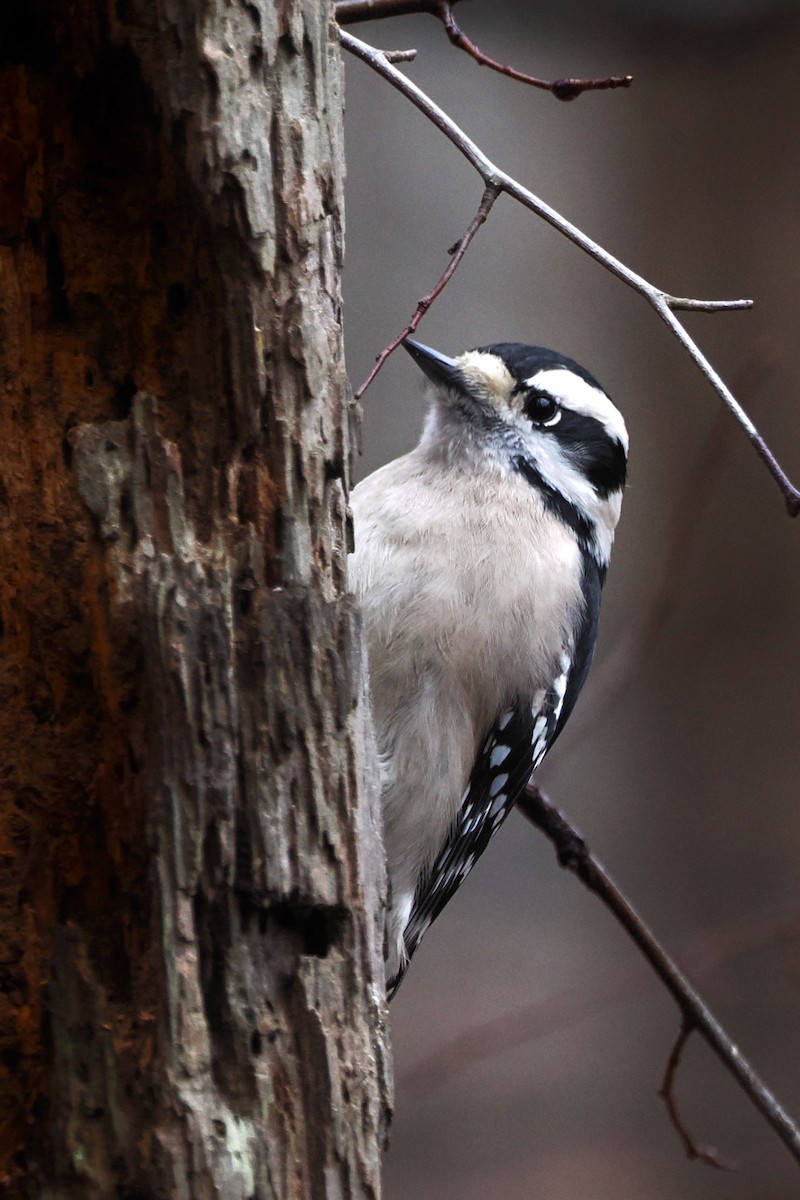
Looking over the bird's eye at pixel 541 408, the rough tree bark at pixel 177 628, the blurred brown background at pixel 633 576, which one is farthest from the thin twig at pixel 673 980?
the blurred brown background at pixel 633 576

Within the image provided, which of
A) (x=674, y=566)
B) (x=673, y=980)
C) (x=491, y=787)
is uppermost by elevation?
(x=674, y=566)

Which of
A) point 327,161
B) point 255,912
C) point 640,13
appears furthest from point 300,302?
point 640,13

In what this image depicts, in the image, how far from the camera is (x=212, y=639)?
108 centimetres

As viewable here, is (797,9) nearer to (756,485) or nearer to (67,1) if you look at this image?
(756,485)

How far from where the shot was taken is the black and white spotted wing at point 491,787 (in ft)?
6.73

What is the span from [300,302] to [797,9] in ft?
11.7

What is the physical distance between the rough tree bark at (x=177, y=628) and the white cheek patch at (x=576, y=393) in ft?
3.38

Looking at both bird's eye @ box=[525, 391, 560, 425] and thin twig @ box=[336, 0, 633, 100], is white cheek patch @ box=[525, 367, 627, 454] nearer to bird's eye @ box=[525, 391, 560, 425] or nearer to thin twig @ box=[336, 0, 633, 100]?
bird's eye @ box=[525, 391, 560, 425]

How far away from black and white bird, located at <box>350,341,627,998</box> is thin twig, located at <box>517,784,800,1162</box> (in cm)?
15

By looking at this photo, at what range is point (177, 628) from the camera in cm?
107

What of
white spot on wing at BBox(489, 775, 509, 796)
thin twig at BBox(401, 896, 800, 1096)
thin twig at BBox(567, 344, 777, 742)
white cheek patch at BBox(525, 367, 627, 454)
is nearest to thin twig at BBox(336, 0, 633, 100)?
white cheek patch at BBox(525, 367, 627, 454)

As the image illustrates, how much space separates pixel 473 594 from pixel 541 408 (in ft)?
1.44

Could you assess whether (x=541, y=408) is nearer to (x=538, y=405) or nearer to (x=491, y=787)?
(x=538, y=405)

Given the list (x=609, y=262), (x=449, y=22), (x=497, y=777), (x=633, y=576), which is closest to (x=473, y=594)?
(x=497, y=777)
